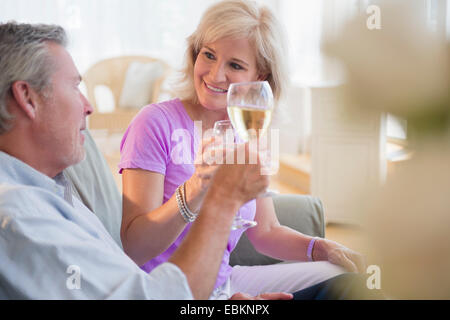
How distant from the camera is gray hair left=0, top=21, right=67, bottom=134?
3.00 ft

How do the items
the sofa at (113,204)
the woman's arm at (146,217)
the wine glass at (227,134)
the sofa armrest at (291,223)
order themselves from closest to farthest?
1. the wine glass at (227,134)
2. the woman's arm at (146,217)
3. the sofa at (113,204)
4. the sofa armrest at (291,223)

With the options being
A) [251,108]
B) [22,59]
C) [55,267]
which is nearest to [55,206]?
[55,267]

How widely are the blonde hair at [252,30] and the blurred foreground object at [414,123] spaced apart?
1.22m

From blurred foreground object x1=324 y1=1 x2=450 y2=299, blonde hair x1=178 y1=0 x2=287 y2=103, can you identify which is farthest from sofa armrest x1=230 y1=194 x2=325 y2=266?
A: blurred foreground object x1=324 y1=1 x2=450 y2=299

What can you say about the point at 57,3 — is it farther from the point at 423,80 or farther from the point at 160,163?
the point at 423,80

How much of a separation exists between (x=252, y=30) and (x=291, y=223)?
669 millimetres

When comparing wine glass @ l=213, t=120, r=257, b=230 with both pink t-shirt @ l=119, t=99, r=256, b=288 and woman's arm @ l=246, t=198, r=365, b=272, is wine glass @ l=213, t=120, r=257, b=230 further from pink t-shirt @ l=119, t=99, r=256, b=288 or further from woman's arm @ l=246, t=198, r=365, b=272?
woman's arm @ l=246, t=198, r=365, b=272

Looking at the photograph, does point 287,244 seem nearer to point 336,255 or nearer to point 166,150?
point 336,255

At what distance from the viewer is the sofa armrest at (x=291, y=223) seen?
1.71 meters

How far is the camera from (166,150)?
1.36m

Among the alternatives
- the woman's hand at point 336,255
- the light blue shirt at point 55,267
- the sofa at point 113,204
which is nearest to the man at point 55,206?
the light blue shirt at point 55,267

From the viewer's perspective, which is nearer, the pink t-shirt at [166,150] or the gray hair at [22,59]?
the gray hair at [22,59]

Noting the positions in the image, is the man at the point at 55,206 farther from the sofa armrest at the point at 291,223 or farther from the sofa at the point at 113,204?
the sofa armrest at the point at 291,223

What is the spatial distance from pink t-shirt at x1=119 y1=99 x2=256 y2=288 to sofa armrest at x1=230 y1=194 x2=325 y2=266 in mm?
304
